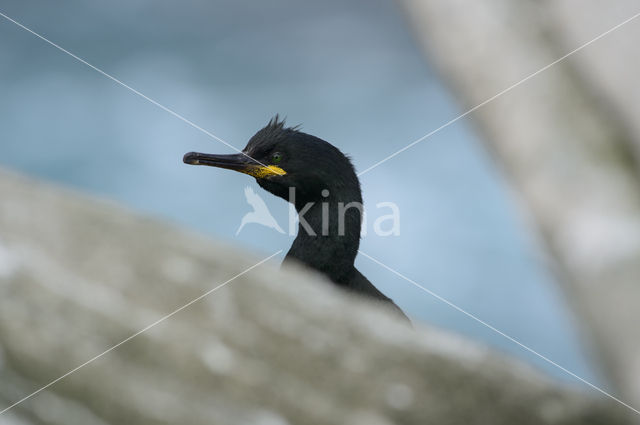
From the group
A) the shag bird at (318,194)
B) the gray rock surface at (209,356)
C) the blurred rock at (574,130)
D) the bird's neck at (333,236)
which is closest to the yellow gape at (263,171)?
the shag bird at (318,194)

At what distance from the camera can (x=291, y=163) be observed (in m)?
3.95

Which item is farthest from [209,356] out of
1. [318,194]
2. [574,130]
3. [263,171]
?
[263,171]

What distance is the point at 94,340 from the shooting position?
54cm

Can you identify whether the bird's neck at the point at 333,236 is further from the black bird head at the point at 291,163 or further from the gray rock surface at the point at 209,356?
the gray rock surface at the point at 209,356

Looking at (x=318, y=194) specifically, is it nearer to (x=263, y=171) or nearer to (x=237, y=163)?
(x=263, y=171)

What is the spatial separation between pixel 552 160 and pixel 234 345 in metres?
0.30

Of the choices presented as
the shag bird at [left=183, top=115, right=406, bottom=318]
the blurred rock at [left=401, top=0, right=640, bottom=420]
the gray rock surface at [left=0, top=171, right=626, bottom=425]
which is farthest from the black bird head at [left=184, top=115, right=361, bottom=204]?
the gray rock surface at [left=0, top=171, right=626, bottom=425]

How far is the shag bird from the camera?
3.70 meters

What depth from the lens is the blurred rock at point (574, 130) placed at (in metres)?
0.55

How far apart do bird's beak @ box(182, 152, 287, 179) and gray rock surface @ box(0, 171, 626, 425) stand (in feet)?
11.2

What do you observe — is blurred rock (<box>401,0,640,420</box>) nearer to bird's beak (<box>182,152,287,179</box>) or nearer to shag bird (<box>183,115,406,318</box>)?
shag bird (<box>183,115,406,318</box>)

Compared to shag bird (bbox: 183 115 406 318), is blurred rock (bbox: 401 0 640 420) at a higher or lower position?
higher

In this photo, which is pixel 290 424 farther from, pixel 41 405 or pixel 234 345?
pixel 41 405

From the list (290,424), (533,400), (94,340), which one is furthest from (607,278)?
(94,340)
